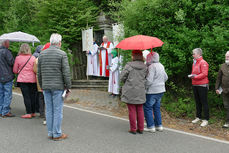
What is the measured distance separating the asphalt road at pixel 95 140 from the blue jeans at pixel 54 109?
0.28 m

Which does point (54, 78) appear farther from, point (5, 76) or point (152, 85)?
point (5, 76)

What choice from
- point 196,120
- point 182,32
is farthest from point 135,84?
point 182,32

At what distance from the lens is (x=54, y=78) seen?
4836 mm

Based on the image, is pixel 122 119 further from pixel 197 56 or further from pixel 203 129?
pixel 197 56

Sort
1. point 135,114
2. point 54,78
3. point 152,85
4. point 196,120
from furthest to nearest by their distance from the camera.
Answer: point 196,120
point 152,85
point 135,114
point 54,78

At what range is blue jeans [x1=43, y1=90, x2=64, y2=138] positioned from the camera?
492 centimetres

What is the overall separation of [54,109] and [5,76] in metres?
2.61

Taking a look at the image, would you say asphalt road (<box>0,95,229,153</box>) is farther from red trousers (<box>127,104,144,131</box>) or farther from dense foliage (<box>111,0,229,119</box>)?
dense foliage (<box>111,0,229,119</box>)

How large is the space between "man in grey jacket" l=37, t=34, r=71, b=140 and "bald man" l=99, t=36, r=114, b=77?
6691mm

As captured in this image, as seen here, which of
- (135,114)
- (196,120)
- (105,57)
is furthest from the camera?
(105,57)

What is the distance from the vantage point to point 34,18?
14211mm

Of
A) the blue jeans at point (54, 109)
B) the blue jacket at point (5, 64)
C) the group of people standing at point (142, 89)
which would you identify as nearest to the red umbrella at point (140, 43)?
the group of people standing at point (142, 89)

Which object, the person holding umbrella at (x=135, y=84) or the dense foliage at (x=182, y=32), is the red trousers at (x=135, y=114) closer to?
the person holding umbrella at (x=135, y=84)

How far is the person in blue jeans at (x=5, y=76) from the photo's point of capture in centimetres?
669
